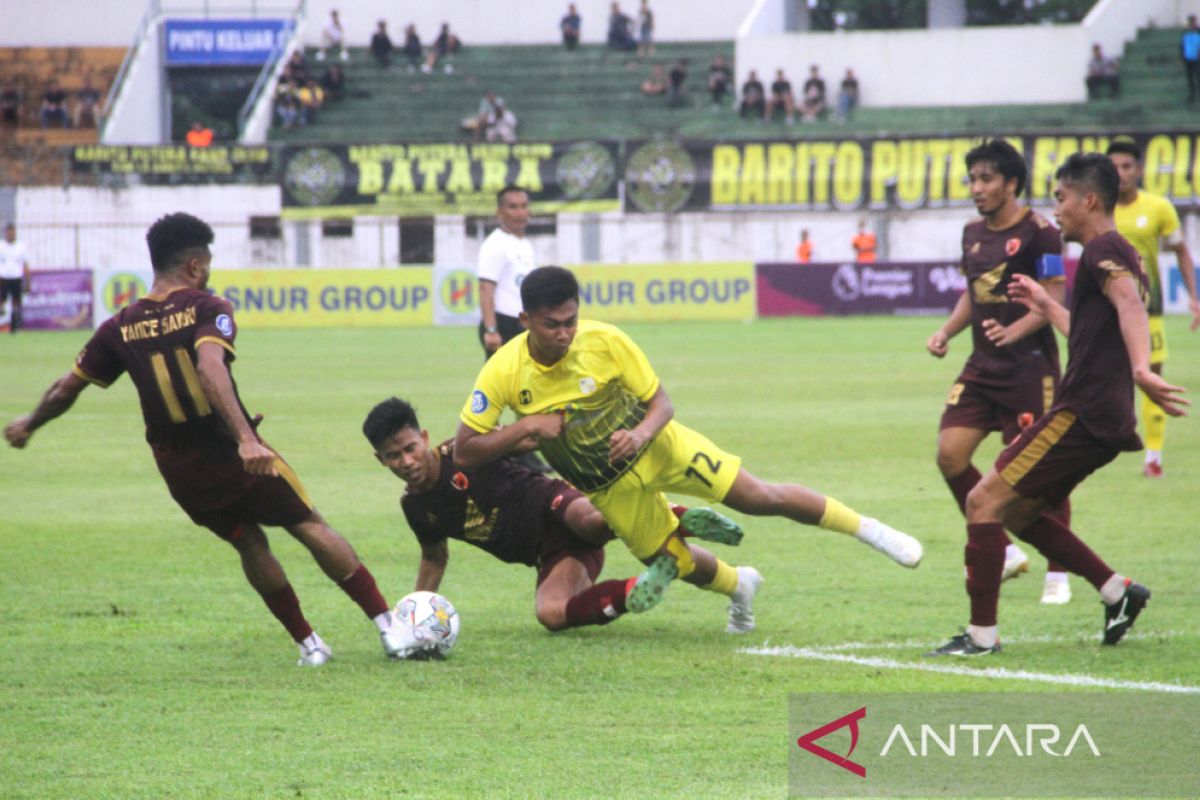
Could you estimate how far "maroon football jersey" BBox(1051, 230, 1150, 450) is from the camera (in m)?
6.44

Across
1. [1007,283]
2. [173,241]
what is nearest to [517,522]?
[173,241]

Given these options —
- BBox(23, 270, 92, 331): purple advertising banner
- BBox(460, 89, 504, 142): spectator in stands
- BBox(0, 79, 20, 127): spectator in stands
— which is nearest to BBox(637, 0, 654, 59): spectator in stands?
BBox(460, 89, 504, 142): spectator in stands

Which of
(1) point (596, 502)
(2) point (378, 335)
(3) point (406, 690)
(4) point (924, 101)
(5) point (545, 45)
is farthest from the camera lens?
(5) point (545, 45)

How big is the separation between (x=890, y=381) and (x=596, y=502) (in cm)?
1420

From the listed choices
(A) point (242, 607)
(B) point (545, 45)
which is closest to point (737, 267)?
(B) point (545, 45)

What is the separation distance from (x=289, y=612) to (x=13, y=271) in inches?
1106

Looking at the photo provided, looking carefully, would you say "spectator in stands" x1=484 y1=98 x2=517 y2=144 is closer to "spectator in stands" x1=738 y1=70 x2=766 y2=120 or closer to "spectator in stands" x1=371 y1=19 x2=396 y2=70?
"spectator in stands" x1=371 y1=19 x2=396 y2=70

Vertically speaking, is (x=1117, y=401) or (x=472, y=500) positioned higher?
(x=1117, y=401)

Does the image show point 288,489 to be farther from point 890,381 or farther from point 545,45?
point 545,45

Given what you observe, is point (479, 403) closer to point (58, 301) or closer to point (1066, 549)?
point (1066, 549)

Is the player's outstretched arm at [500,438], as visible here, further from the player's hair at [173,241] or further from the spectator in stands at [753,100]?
the spectator in stands at [753,100]

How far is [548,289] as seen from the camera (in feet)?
20.8

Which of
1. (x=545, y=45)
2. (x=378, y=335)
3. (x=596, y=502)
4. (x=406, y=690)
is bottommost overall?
(x=378, y=335)

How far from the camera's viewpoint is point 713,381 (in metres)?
20.7
